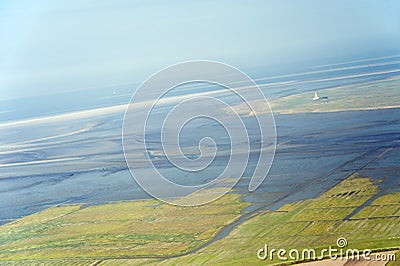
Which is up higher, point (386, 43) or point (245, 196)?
point (386, 43)

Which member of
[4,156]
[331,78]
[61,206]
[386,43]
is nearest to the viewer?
[61,206]

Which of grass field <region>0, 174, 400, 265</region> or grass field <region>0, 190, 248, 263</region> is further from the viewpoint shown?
grass field <region>0, 190, 248, 263</region>

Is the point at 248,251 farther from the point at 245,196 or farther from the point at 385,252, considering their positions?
the point at 245,196

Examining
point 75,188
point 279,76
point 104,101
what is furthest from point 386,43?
point 75,188

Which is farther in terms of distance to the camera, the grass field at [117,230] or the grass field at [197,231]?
the grass field at [117,230]

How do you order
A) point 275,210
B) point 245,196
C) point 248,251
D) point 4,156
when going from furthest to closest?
1. point 4,156
2. point 245,196
3. point 275,210
4. point 248,251

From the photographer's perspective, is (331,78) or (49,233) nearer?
(49,233)

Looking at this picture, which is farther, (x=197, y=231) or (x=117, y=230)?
(x=117, y=230)
